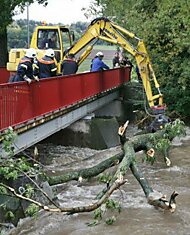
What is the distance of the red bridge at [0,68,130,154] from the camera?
10492 mm

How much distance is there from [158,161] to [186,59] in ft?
18.7

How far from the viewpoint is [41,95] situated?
477 inches

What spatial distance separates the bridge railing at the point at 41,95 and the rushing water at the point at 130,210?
1786 millimetres

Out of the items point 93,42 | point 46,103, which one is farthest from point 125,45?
point 46,103

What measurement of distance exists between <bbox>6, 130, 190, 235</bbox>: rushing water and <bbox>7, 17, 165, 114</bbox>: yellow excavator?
3284 mm

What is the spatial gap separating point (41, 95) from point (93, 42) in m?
7.06

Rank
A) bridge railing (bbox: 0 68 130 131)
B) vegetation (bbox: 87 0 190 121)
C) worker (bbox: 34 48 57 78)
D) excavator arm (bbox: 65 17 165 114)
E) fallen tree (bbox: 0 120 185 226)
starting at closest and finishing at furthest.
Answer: fallen tree (bbox: 0 120 185 226) → bridge railing (bbox: 0 68 130 131) → worker (bbox: 34 48 57 78) → excavator arm (bbox: 65 17 165 114) → vegetation (bbox: 87 0 190 121)

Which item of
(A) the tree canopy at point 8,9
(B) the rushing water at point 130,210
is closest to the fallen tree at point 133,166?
(B) the rushing water at point 130,210

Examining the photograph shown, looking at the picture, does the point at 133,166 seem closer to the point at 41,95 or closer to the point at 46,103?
the point at 41,95

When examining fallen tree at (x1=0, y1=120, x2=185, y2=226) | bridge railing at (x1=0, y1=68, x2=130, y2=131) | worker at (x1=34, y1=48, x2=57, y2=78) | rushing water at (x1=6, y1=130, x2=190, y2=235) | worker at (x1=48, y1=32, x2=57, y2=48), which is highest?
worker at (x1=48, y1=32, x2=57, y2=48)

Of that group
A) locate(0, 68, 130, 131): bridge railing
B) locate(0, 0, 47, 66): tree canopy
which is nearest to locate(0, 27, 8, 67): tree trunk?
locate(0, 0, 47, 66): tree canopy

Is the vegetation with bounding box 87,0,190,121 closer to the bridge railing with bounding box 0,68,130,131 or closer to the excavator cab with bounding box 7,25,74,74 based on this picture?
the bridge railing with bounding box 0,68,130,131

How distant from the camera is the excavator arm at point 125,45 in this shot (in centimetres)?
1722

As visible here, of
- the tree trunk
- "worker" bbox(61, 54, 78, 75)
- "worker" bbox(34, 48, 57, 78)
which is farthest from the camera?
the tree trunk
